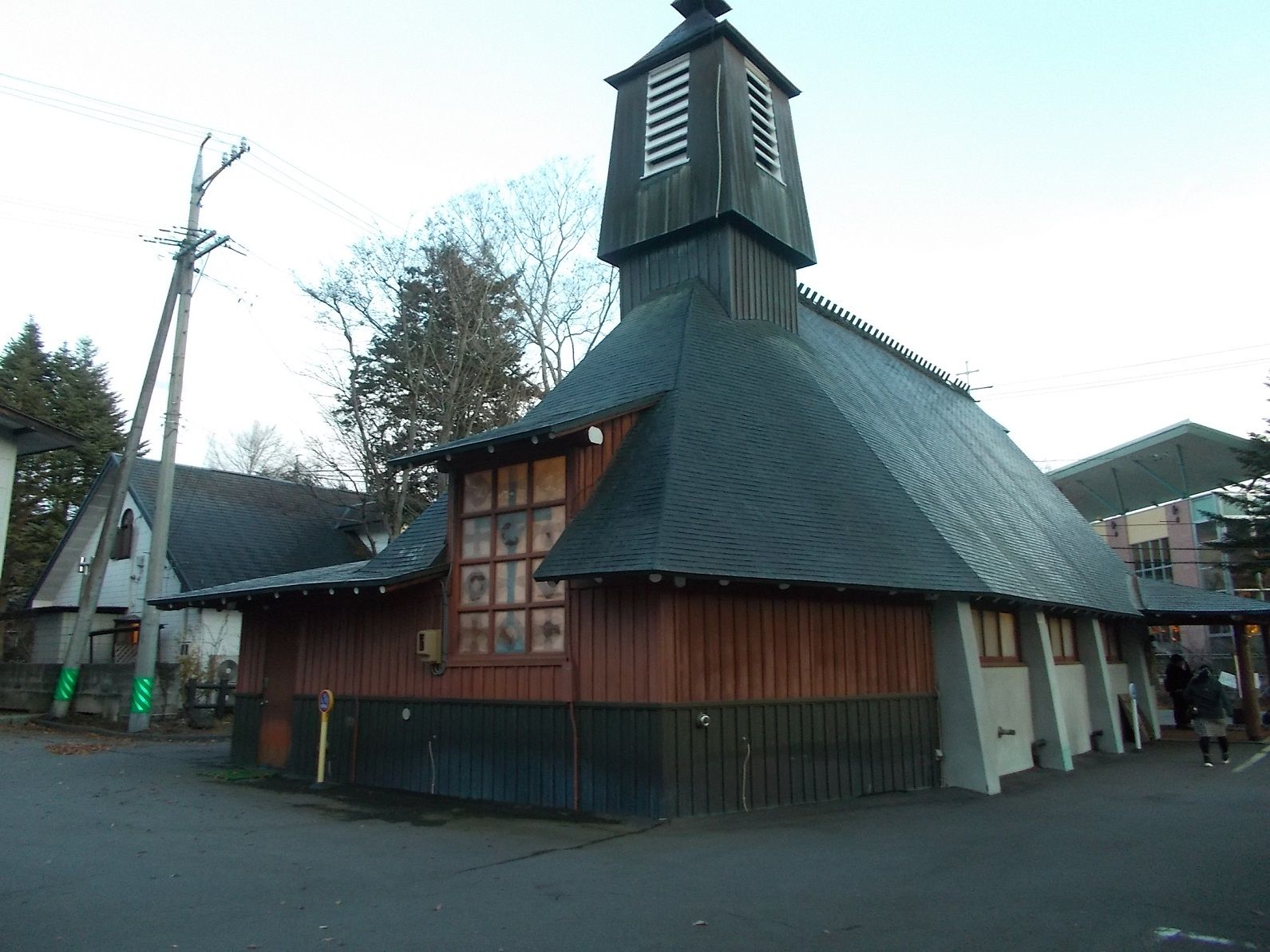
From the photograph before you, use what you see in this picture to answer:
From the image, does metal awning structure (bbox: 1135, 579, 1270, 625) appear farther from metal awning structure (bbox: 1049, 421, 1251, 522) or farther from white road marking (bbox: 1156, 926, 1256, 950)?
white road marking (bbox: 1156, 926, 1256, 950)

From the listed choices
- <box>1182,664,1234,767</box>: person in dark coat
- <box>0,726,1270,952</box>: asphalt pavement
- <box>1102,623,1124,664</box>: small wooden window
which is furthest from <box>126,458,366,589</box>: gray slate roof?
<box>1182,664,1234,767</box>: person in dark coat

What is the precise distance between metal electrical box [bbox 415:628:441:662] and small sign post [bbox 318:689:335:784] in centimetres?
162

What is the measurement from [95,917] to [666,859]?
13.4ft

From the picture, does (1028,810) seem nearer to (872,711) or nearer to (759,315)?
(872,711)

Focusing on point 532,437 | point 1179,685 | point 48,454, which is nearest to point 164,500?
point 532,437

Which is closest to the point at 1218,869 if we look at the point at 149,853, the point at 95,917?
the point at 95,917

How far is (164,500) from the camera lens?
18.3 meters

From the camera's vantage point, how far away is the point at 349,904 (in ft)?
19.7

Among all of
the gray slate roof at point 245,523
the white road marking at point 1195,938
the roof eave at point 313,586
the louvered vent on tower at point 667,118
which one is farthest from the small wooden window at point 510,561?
the gray slate roof at point 245,523

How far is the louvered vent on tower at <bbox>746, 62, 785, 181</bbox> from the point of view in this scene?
1612 cm

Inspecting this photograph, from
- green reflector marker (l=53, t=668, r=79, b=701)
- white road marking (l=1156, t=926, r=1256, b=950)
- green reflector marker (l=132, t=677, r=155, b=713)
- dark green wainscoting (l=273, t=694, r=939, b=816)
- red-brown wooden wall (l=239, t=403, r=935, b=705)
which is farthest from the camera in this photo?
green reflector marker (l=53, t=668, r=79, b=701)

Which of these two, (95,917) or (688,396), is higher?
(688,396)

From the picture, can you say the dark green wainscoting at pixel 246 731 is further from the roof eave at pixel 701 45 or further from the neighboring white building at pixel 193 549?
the roof eave at pixel 701 45

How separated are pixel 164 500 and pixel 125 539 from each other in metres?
8.40
